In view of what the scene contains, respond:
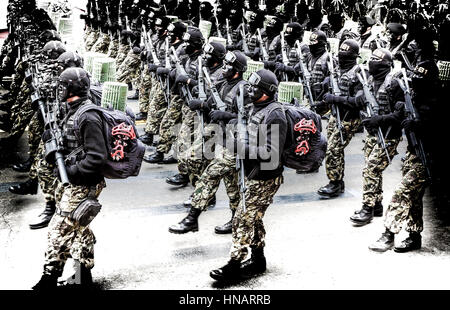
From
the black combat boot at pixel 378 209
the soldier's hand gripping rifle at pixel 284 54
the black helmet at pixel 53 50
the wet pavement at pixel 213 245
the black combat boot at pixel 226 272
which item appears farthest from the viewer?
the soldier's hand gripping rifle at pixel 284 54

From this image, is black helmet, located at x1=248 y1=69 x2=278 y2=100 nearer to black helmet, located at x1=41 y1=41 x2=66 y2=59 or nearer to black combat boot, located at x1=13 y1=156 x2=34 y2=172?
black helmet, located at x1=41 y1=41 x2=66 y2=59

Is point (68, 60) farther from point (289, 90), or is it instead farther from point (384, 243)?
point (384, 243)

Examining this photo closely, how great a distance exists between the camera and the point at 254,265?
20.5 ft

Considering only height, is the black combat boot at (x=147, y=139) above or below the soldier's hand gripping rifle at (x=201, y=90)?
below

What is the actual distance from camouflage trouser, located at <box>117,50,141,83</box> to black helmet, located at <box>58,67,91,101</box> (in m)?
7.69

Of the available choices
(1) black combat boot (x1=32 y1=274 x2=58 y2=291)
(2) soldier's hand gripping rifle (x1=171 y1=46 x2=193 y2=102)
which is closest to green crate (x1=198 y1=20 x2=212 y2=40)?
(2) soldier's hand gripping rifle (x1=171 y1=46 x2=193 y2=102)

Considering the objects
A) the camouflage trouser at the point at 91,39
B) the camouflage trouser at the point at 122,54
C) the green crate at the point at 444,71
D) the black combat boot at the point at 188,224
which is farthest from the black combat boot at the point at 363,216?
the camouflage trouser at the point at 91,39

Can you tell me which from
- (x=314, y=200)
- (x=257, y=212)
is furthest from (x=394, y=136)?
(x=257, y=212)

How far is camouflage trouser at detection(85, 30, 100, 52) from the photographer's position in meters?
17.1

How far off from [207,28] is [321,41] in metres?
4.55

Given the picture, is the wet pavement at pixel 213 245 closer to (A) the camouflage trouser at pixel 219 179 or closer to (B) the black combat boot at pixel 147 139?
(A) the camouflage trouser at pixel 219 179

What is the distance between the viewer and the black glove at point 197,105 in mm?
8035

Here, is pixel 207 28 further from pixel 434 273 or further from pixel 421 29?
pixel 434 273

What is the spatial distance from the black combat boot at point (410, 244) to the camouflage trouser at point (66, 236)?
3.39 m
